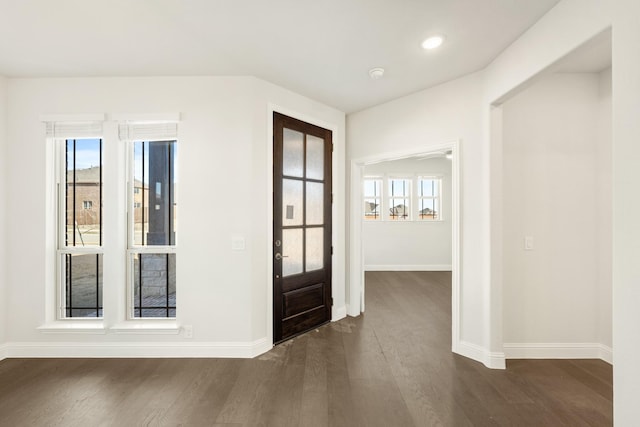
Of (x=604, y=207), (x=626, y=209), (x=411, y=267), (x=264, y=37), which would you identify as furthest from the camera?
(x=411, y=267)

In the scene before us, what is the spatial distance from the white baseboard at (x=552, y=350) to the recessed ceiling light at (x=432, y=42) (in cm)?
278

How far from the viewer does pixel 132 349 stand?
2.70m

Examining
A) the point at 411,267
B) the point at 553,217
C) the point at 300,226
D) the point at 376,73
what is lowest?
the point at 411,267

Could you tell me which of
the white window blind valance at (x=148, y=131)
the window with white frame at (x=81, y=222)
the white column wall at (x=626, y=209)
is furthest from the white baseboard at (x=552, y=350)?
the window with white frame at (x=81, y=222)

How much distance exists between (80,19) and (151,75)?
0.78 metres

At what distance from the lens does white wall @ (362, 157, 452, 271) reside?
6629 mm

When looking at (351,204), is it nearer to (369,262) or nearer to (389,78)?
(389,78)

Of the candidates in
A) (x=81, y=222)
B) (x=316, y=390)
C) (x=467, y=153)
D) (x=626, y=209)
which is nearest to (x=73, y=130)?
(x=81, y=222)

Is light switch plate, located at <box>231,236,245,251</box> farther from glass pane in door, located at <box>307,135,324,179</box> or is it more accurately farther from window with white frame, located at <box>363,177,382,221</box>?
window with white frame, located at <box>363,177,382,221</box>

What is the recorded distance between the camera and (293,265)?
124 inches

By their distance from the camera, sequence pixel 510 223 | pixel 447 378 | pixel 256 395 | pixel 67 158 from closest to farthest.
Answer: pixel 256 395, pixel 447 378, pixel 510 223, pixel 67 158

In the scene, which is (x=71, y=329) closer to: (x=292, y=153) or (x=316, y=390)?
(x=316, y=390)

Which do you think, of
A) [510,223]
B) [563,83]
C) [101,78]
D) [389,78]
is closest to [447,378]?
[510,223]

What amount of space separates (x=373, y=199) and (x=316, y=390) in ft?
17.0
